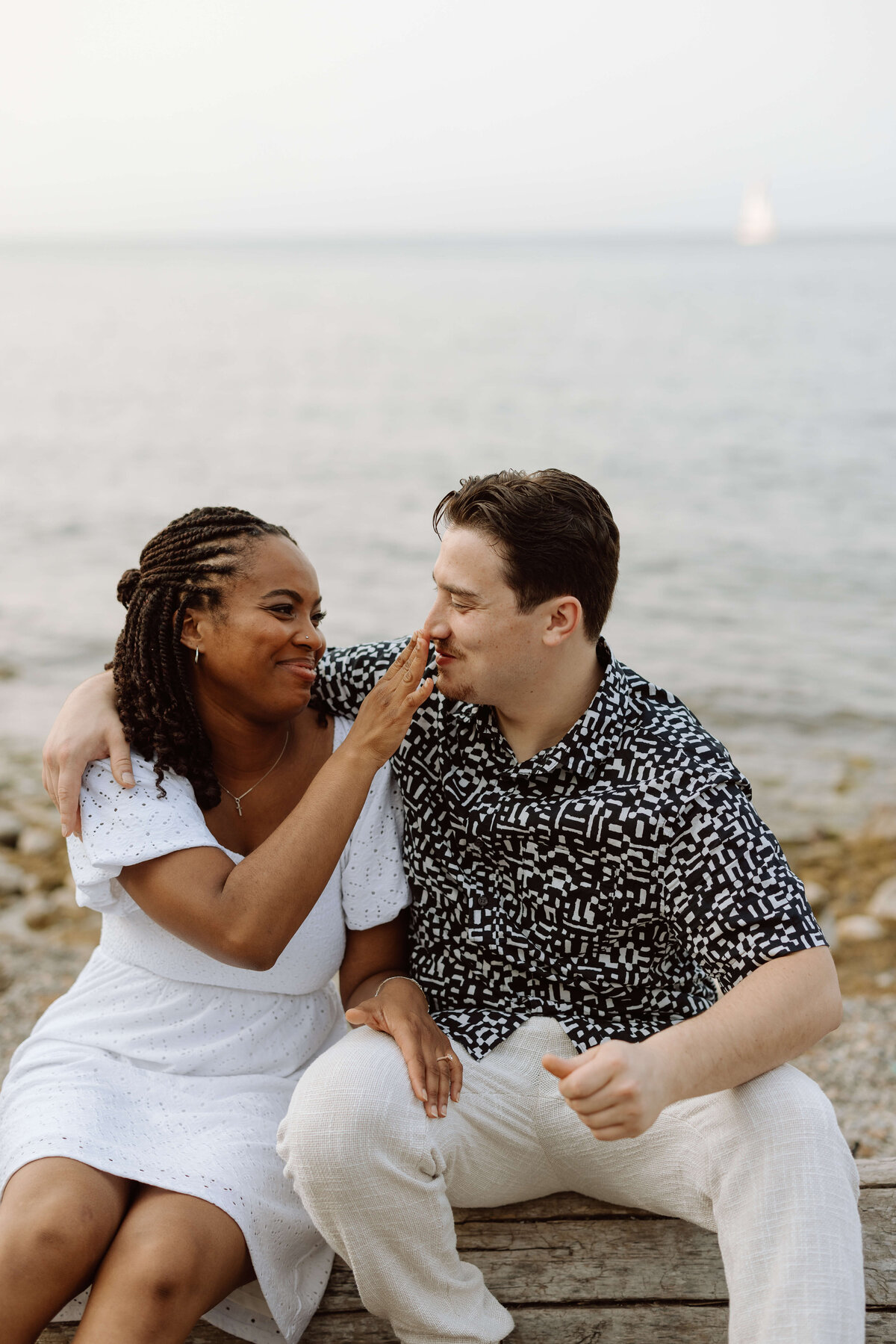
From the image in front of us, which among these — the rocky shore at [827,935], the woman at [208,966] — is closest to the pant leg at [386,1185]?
the woman at [208,966]

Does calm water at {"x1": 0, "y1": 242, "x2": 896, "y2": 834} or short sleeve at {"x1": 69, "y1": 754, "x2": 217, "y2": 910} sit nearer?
short sleeve at {"x1": 69, "y1": 754, "x2": 217, "y2": 910}

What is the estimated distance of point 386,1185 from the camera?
7.58 ft

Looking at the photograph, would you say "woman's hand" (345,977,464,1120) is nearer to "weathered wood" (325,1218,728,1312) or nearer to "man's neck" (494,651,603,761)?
"weathered wood" (325,1218,728,1312)

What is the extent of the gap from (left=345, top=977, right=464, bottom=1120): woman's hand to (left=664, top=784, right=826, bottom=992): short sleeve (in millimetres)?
598

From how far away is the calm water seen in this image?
1153cm

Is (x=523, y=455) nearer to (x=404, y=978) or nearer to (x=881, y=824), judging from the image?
(x=881, y=824)

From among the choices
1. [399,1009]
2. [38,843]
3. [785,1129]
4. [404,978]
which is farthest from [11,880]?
[785,1129]

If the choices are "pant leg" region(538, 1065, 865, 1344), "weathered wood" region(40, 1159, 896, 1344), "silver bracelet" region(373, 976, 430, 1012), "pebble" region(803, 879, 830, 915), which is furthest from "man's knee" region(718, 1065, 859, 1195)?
"pebble" region(803, 879, 830, 915)

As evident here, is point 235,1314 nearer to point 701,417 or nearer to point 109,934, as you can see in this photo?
point 109,934

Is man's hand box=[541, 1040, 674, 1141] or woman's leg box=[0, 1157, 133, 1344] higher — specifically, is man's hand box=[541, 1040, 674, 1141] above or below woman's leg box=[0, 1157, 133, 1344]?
above

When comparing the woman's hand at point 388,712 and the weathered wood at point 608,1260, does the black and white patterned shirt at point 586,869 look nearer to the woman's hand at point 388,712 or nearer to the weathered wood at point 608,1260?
the woman's hand at point 388,712

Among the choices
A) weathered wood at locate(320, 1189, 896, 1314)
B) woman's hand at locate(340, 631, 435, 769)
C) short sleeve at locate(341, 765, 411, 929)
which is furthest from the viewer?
short sleeve at locate(341, 765, 411, 929)

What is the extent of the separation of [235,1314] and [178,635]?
1.55 m

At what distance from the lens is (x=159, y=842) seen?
253 centimetres
